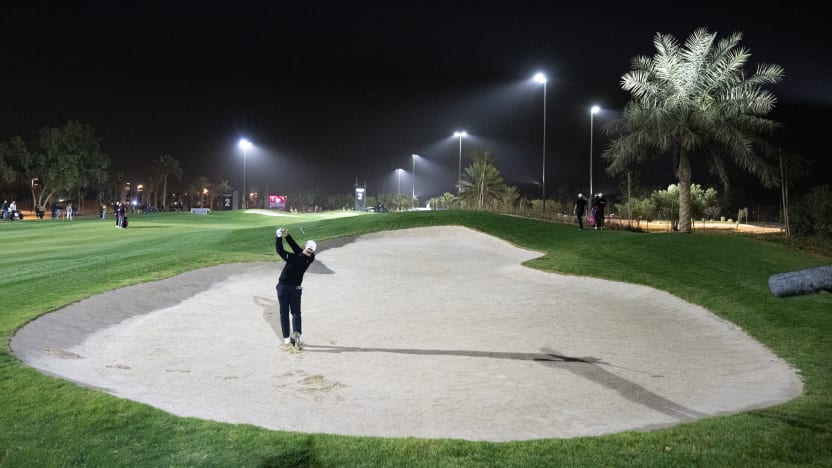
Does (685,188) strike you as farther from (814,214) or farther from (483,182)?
(483,182)

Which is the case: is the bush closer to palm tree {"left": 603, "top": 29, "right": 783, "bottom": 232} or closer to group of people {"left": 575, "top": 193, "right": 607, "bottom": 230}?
palm tree {"left": 603, "top": 29, "right": 783, "bottom": 232}

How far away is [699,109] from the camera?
1361 inches

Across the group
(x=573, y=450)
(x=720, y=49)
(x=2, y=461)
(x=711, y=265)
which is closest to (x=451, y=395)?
(x=573, y=450)

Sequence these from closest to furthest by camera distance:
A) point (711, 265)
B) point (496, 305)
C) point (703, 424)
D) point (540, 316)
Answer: point (703, 424), point (540, 316), point (496, 305), point (711, 265)

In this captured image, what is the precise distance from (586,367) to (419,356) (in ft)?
11.2

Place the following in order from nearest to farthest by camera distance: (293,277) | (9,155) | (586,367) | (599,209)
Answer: (586,367) → (293,277) → (599,209) → (9,155)

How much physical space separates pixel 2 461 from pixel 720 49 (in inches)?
1494

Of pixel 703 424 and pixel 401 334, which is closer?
pixel 703 424

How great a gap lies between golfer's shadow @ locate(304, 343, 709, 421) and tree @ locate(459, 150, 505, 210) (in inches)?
2299

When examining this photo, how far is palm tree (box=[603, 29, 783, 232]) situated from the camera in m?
34.1

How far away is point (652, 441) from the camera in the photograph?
7.33m

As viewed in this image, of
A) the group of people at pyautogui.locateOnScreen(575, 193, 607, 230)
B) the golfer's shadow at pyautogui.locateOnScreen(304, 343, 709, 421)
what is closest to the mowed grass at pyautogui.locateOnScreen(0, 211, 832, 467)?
the golfer's shadow at pyautogui.locateOnScreen(304, 343, 709, 421)

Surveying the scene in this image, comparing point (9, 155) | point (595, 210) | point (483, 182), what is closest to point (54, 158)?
point (9, 155)

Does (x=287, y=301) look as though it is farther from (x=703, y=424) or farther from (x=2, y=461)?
(x=703, y=424)
